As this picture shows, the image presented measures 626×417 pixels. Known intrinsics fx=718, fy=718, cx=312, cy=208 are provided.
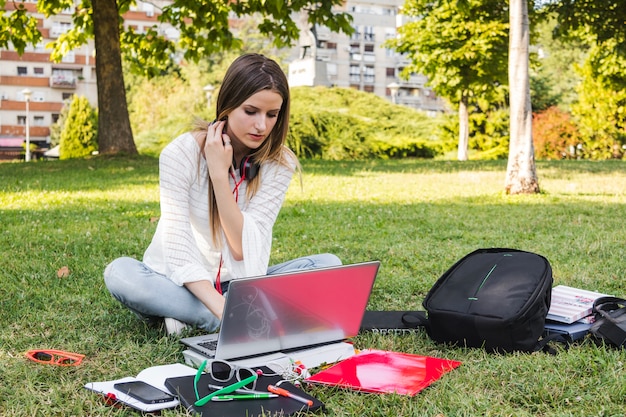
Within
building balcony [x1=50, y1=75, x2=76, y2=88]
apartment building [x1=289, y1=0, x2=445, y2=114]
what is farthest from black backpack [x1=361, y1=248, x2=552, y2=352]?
apartment building [x1=289, y1=0, x2=445, y2=114]

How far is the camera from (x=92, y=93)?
181ft

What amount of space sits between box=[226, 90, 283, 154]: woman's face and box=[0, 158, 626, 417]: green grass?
93cm

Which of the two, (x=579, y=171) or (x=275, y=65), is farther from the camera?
(x=579, y=171)

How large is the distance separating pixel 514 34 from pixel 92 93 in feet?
167

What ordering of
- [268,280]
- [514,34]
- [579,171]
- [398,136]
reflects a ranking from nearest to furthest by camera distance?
[268,280], [514,34], [579,171], [398,136]

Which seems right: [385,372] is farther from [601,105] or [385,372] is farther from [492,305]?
[601,105]

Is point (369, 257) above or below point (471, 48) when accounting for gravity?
below

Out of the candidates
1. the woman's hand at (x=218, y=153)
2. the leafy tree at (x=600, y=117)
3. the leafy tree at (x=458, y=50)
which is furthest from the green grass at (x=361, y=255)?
the leafy tree at (x=600, y=117)

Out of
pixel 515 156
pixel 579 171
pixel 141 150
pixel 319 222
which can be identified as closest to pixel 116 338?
pixel 319 222

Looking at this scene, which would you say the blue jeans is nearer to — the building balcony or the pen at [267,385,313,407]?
the pen at [267,385,313,407]

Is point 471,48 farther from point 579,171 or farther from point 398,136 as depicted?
point 579,171

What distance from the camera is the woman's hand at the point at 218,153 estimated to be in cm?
307

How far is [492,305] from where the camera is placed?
2.99 meters

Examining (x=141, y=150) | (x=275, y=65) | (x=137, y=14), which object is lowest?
(x=141, y=150)
